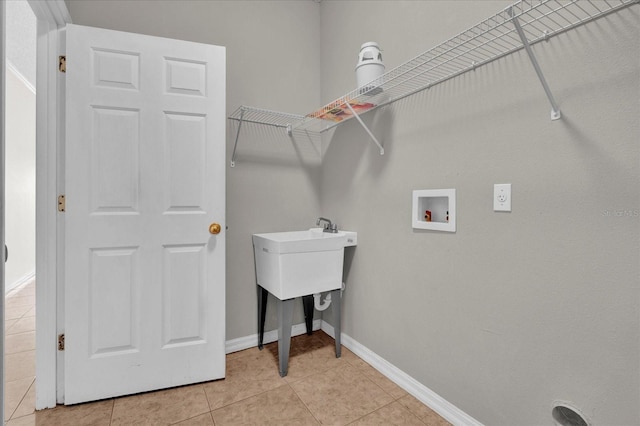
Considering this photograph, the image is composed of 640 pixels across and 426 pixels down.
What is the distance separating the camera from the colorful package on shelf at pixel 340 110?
1.91m

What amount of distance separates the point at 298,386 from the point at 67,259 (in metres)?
1.37

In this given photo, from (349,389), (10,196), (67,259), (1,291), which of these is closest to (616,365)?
(349,389)

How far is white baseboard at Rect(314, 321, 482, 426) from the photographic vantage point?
1458mm

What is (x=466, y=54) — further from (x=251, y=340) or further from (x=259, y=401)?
(x=251, y=340)

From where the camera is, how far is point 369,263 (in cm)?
205

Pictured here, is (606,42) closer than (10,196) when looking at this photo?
Yes

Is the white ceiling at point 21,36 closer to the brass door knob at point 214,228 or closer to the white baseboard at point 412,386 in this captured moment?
the brass door knob at point 214,228

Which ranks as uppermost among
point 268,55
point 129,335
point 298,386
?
point 268,55

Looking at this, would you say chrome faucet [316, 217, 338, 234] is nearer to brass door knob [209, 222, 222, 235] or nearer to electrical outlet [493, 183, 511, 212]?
brass door knob [209, 222, 222, 235]

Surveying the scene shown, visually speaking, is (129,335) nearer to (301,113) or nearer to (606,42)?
(301,113)

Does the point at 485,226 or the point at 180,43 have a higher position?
the point at 180,43

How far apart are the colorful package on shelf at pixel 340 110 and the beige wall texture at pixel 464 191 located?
0.31 feet

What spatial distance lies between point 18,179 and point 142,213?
3490mm

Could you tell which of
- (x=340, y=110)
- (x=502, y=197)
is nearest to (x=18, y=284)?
(x=340, y=110)
